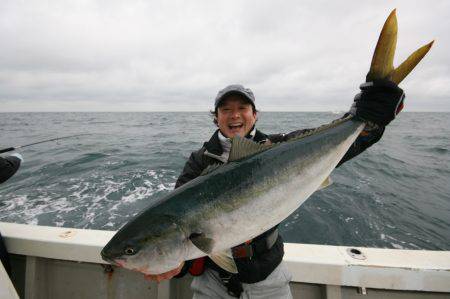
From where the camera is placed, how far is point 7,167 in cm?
457

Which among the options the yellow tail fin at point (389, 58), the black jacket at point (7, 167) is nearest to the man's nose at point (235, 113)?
the yellow tail fin at point (389, 58)

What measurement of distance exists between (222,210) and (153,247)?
1.94 ft

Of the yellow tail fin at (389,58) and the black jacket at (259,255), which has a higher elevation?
the yellow tail fin at (389,58)

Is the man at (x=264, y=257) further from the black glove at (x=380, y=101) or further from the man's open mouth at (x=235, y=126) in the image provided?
the man's open mouth at (x=235, y=126)

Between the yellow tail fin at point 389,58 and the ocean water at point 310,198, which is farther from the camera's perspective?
the ocean water at point 310,198

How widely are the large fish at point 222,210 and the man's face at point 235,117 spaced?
1053 mm

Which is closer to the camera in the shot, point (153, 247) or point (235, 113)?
point (153, 247)

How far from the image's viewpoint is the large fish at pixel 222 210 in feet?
6.56

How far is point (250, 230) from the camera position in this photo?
2.04 meters

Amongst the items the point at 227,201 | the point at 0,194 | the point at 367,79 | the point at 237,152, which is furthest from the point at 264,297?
the point at 0,194

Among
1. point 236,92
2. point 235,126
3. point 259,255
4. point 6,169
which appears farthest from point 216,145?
point 6,169

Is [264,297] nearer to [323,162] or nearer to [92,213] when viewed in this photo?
[323,162]

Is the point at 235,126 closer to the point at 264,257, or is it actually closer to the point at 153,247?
the point at 264,257

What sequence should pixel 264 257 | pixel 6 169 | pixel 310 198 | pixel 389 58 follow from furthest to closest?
pixel 310 198 → pixel 6 169 → pixel 264 257 → pixel 389 58
